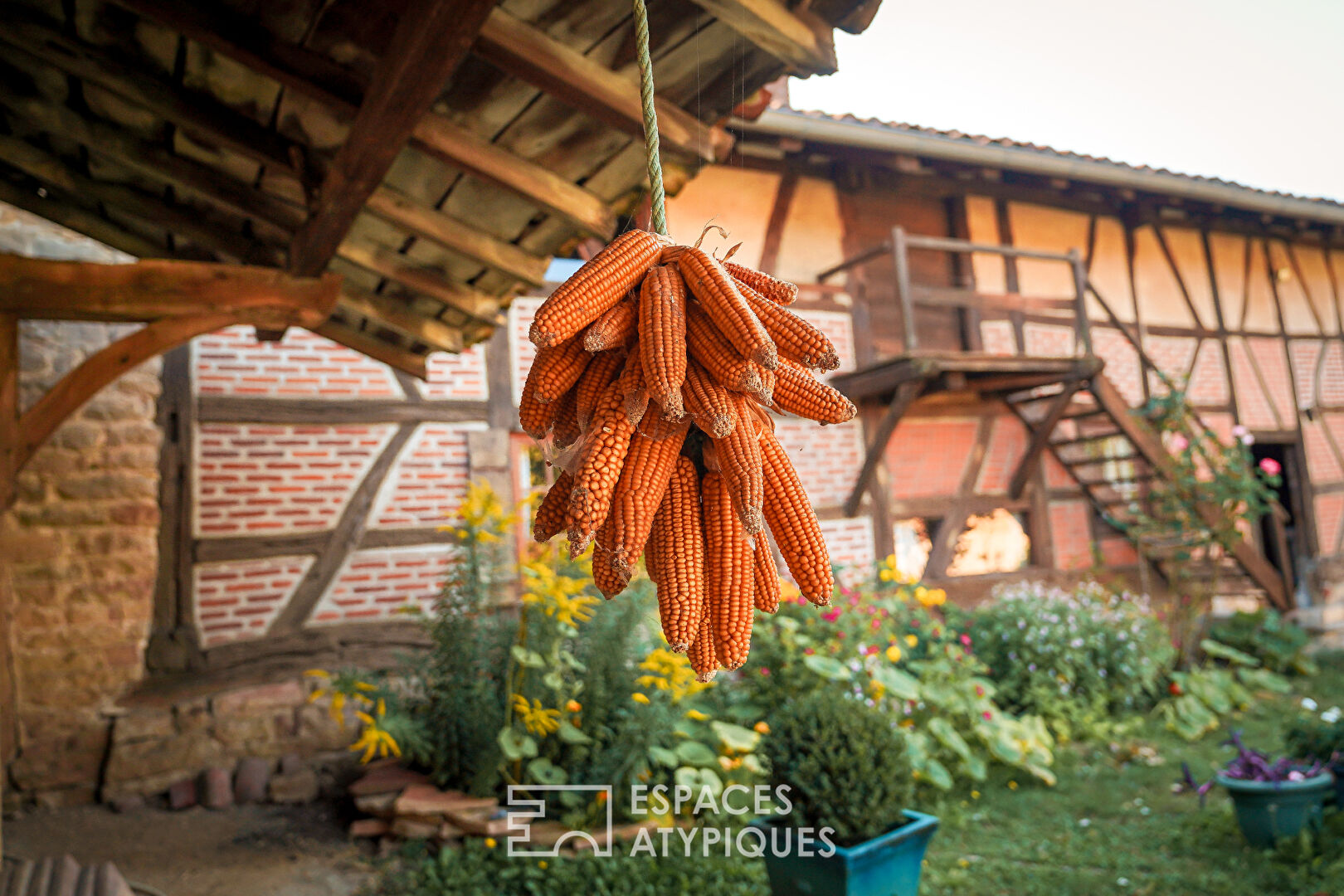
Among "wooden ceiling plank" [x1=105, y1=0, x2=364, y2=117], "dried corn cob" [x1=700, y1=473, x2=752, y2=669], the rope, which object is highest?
"wooden ceiling plank" [x1=105, y1=0, x2=364, y2=117]

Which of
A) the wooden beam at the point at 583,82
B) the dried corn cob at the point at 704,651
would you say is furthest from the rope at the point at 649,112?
the wooden beam at the point at 583,82

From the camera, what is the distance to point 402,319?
405cm

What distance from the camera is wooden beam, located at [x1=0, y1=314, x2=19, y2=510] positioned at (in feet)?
11.0

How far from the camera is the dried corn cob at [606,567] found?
977 mm

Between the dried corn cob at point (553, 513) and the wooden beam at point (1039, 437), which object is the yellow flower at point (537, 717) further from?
the wooden beam at point (1039, 437)

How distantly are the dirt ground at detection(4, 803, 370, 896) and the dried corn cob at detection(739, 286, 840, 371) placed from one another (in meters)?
3.96

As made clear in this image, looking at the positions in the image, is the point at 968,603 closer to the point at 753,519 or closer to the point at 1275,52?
the point at 1275,52

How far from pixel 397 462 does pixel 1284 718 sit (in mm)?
7130

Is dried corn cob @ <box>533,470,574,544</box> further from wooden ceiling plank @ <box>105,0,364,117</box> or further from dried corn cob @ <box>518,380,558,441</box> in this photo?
wooden ceiling plank @ <box>105,0,364,117</box>

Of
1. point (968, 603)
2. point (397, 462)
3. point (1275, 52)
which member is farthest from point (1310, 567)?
point (397, 462)

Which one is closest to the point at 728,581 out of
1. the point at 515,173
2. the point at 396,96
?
the point at 396,96

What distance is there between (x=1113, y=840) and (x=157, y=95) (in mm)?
5400

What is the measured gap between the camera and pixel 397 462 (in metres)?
6.09

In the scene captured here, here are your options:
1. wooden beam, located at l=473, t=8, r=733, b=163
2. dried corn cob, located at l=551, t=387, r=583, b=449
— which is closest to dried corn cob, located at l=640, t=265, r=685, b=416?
dried corn cob, located at l=551, t=387, r=583, b=449
